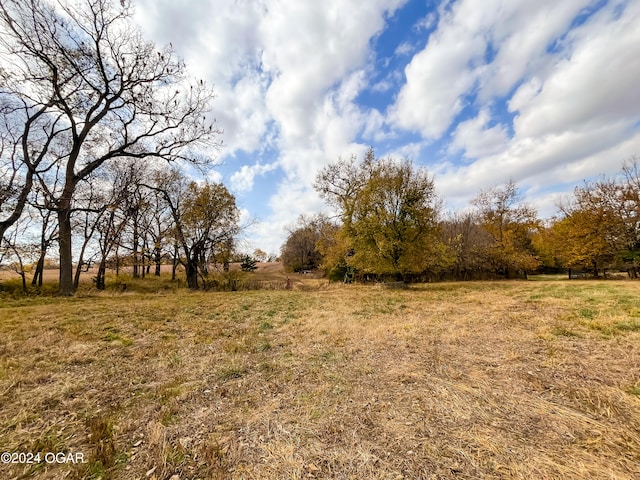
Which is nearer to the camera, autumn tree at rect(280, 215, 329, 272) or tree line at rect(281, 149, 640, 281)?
tree line at rect(281, 149, 640, 281)

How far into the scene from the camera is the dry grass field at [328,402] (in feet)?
6.97

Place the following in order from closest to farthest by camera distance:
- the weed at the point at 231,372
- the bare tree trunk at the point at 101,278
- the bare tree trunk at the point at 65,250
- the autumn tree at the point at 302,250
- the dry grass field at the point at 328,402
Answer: the dry grass field at the point at 328,402 < the weed at the point at 231,372 < the bare tree trunk at the point at 65,250 < the bare tree trunk at the point at 101,278 < the autumn tree at the point at 302,250

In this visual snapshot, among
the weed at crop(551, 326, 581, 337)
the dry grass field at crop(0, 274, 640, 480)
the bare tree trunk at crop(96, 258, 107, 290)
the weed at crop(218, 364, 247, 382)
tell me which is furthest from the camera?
the bare tree trunk at crop(96, 258, 107, 290)

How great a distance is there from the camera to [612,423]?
253 cm

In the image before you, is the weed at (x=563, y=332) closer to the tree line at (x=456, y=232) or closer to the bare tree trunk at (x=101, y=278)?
the tree line at (x=456, y=232)

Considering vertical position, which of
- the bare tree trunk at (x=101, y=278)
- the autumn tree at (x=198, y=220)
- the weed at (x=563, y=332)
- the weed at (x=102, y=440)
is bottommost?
the weed at (x=563, y=332)

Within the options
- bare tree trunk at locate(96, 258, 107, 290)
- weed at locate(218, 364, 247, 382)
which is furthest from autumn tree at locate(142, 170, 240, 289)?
weed at locate(218, 364, 247, 382)

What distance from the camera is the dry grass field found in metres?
2.12

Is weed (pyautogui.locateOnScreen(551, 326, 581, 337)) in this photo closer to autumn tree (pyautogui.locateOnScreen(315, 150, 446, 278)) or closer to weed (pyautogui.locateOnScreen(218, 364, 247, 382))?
weed (pyautogui.locateOnScreen(218, 364, 247, 382))

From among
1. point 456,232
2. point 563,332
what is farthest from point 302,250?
point 563,332

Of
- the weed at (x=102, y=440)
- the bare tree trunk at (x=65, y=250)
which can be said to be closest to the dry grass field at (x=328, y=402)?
the weed at (x=102, y=440)

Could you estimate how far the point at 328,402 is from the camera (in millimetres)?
3115

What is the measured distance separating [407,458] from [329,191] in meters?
21.9

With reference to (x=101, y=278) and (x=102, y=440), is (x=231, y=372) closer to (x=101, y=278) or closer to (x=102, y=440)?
(x=102, y=440)
